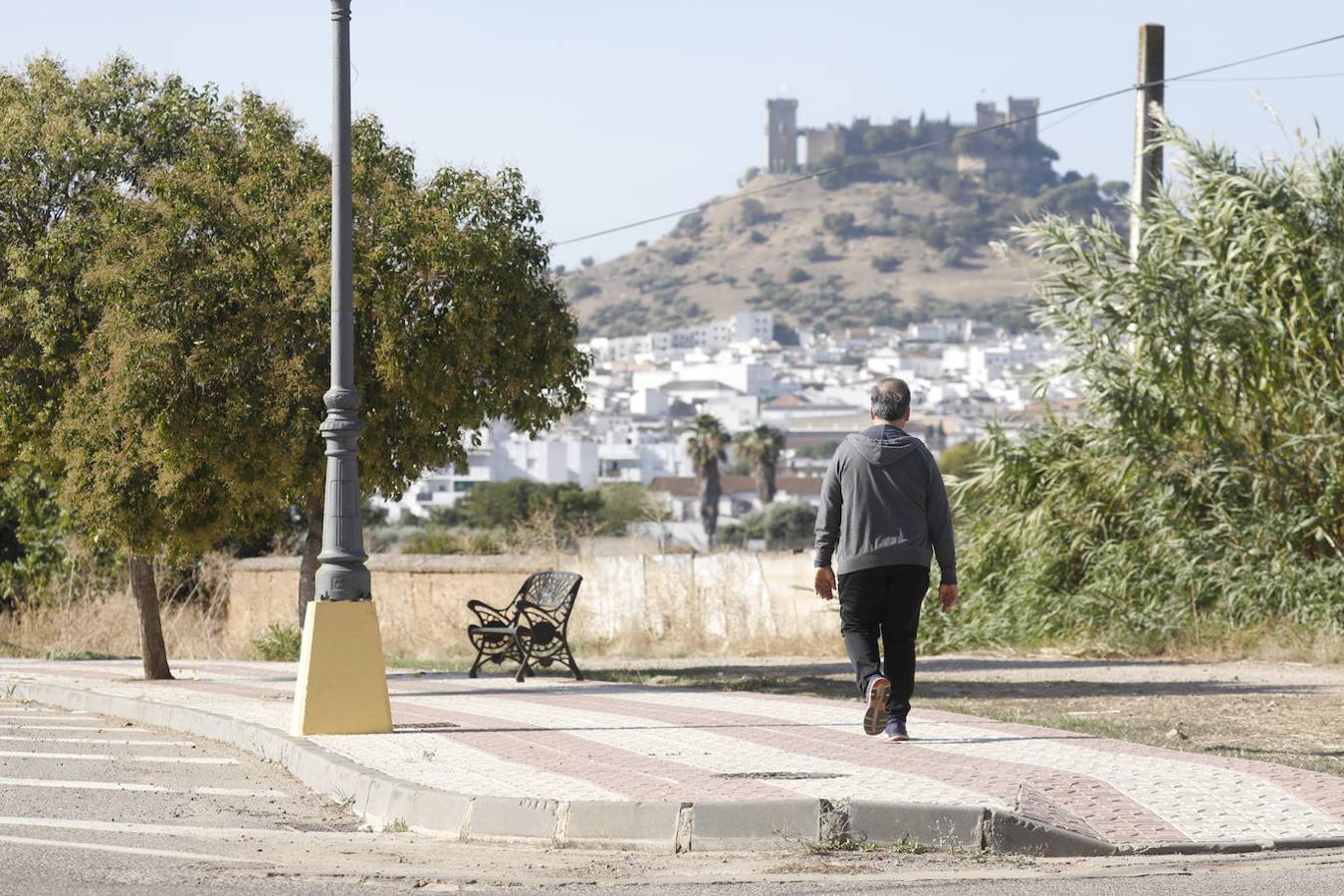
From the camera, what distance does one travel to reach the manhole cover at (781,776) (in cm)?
847

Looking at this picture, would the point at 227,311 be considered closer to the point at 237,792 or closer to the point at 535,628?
the point at 535,628

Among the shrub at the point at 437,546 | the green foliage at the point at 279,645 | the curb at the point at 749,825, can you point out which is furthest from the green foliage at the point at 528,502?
the curb at the point at 749,825

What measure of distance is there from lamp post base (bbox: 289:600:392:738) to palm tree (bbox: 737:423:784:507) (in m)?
98.4

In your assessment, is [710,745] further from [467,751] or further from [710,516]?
[710,516]

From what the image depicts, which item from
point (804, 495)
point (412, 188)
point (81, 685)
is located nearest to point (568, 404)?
point (412, 188)

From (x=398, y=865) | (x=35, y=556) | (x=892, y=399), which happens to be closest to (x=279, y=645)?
(x=35, y=556)

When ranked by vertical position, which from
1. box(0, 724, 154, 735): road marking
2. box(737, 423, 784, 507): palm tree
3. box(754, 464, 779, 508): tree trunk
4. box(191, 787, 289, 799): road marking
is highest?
box(737, 423, 784, 507): palm tree

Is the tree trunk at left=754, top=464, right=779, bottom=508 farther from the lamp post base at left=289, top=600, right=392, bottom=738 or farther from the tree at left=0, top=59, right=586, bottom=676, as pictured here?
the lamp post base at left=289, top=600, right=392, bottom=738

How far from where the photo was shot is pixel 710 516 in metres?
110

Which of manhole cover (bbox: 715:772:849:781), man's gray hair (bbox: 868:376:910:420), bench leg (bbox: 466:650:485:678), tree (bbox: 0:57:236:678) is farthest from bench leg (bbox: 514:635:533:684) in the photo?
manhole cover (bbox: 715:772:849:781)

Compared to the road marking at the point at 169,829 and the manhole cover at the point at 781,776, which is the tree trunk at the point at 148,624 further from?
the manhole cover at the point at 781,776

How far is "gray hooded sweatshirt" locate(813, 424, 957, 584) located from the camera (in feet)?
31.8

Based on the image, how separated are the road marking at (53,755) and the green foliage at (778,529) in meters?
85.2

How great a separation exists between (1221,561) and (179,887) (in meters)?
15.0
